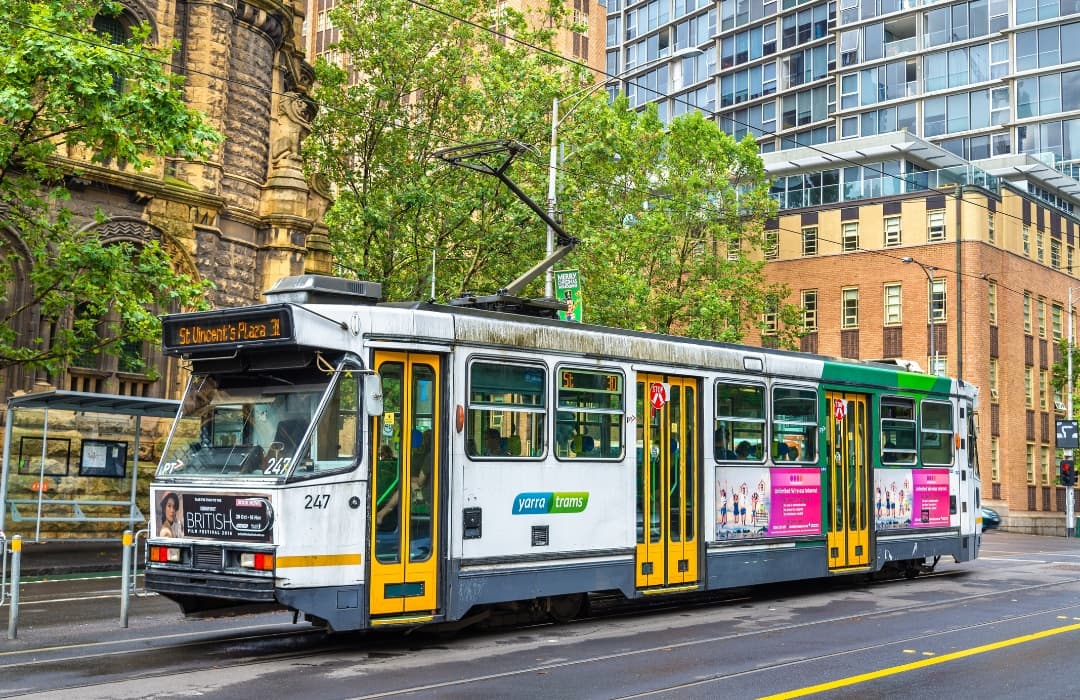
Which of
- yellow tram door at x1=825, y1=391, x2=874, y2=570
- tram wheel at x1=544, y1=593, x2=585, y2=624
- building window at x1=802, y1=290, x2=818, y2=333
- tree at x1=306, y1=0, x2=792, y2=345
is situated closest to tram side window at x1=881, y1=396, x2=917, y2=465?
yellow tram door at x1=825, y1=391, x2=874, y2=570

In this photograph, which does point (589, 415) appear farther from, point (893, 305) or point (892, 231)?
point (892, 231)

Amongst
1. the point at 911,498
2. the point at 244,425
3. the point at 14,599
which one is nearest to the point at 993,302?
the point at 911,498

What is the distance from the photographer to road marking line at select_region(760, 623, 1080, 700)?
9453mm

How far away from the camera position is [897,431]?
18.3 meters

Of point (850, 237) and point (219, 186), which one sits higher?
point (850, 237)

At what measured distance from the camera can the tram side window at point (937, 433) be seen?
19016mm

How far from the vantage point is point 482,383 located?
12.1 meters

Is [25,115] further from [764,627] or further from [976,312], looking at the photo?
[976,312]

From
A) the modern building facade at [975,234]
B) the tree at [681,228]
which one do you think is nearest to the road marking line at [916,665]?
the tree at [681,228]

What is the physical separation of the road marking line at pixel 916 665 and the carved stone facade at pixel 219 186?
20607 mm

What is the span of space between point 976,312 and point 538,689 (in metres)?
47.9

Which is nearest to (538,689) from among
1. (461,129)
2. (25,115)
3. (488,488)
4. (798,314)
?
(488,488)

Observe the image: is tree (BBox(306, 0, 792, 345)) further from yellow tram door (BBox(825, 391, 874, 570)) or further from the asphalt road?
the asphalt road

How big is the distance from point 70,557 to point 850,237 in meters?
41.9
